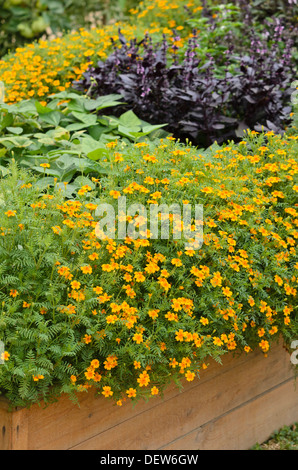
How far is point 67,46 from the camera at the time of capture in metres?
Result: 4.50

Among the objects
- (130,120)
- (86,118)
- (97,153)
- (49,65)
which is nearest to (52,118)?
(86,118)

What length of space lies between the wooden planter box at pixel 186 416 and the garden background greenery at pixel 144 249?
8 centimetres

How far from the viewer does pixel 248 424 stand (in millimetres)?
2447

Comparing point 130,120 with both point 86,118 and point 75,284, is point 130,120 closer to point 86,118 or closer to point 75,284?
point 86,118

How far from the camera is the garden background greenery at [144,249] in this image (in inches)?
69.4

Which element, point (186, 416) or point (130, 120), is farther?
point (130, 120)

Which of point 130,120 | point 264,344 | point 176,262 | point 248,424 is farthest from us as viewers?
point 130,120

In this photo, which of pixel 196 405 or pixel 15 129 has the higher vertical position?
pixel 15 129

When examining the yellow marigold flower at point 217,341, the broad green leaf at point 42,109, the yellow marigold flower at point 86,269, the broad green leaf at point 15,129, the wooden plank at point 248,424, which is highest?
the yellow marigold flower at point 86,269

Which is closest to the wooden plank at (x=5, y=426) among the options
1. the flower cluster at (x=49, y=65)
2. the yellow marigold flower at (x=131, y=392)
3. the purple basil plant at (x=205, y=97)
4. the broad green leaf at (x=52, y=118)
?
the yellow marigold flower at (x=131, y=392)

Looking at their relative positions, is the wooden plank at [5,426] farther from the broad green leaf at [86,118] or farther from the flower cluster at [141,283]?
the broad green leaf at [86,118]

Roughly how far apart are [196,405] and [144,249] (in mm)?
629

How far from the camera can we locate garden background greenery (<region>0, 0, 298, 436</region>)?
1.76m

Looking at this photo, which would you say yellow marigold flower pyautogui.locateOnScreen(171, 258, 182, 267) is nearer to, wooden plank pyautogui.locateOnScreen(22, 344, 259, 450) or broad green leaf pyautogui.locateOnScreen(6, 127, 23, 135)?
wooden plank pyautogui.locateOnScreen(22, 344, 259, 450)
